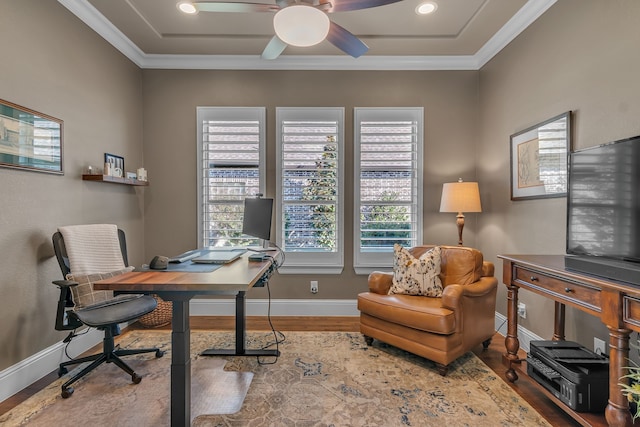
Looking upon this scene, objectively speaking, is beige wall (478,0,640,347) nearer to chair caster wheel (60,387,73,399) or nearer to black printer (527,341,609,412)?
black printer (527,341,609,412)

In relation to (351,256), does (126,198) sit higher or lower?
higher

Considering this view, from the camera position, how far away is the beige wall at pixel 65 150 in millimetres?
1959

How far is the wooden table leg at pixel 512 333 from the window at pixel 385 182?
1.31 meters

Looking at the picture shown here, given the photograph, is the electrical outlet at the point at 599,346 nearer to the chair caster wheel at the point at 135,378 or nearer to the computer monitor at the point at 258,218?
the computer monitor at the point at 258,218

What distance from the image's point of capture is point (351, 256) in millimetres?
3395

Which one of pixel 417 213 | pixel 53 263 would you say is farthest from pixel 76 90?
pixel 417 213

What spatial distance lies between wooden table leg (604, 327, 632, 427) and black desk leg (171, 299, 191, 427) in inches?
80.9

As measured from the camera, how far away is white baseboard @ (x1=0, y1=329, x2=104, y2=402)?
1941 mm

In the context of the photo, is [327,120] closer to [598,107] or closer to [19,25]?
[598,107]

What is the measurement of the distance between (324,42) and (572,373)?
319 cm

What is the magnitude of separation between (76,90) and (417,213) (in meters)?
3.45

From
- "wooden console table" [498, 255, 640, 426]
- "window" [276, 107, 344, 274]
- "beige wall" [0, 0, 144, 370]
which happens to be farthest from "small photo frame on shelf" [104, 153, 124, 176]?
"wooden console table" [498, 255, 640, 426]

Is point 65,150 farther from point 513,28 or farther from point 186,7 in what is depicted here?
point 513,28

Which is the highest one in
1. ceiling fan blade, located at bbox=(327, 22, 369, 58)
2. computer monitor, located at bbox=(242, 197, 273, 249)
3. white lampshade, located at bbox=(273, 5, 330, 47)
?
ceiling fan blade, located at bbox=(327, 22, 369, 58)
